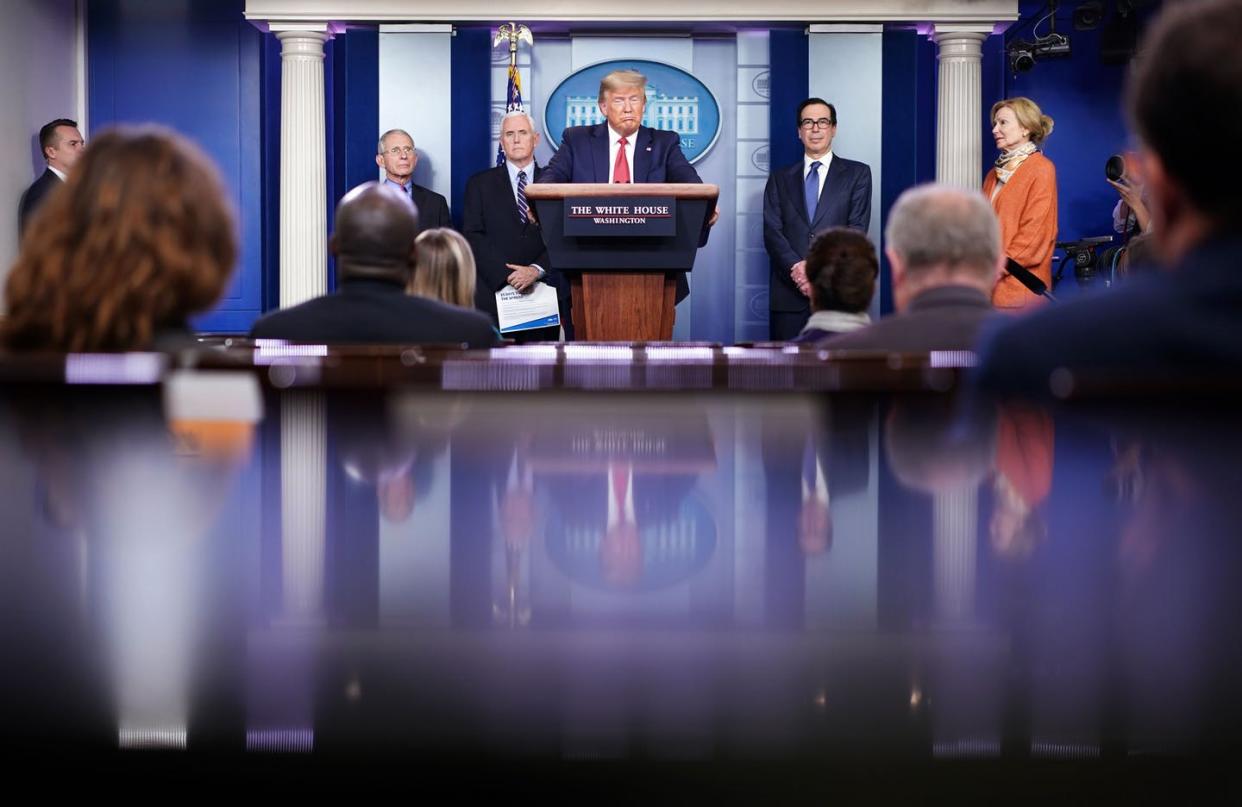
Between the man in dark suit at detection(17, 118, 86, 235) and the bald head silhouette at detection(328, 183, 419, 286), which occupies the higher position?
the man in dark suit at detection(17, 118, 86, 235)

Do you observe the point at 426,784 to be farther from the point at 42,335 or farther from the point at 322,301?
the point at 322,301

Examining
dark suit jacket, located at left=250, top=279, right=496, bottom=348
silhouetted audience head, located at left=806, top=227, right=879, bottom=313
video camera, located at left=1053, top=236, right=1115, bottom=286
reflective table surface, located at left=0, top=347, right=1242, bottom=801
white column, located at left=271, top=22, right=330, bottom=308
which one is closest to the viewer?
reflective table surface, located at left=0, top=347, right=1242, bottom=801

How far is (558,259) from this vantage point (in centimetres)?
392

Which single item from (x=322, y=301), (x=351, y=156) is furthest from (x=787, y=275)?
(x=322, y=301)

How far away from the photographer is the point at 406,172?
5.76 m

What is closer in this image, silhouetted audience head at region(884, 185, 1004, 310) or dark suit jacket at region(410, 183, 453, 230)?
silhouetted audience head at region(884, 185, 1004, 310)

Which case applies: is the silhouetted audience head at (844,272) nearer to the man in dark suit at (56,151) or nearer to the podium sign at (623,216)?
the podium sign at (623,216)

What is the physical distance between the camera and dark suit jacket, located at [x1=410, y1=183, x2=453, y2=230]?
5746mm

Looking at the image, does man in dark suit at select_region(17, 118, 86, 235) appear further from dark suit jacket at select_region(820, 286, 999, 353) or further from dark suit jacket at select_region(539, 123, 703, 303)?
dark suit jacket at select_region(820, 286, 999, 353)

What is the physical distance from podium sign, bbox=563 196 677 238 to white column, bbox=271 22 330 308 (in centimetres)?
317

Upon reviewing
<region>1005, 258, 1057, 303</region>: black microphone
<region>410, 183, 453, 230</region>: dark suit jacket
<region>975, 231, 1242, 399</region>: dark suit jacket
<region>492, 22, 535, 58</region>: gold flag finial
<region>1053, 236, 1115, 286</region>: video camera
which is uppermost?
<region>492, 22, 535, 58</region>: gold flag finial

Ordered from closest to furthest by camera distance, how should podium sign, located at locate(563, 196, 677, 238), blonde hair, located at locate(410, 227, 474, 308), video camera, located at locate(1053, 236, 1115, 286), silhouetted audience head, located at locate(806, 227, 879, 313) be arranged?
1. silhouetted audience head, located at locate(806, 227, 879, 313)
2. blonde hair, located at locate(410, 227, 474, 308)
3. podium sign, located at locate(563, 196, 677, 238)
4. video camera, located at locate(1053, 236, 1115, 286)

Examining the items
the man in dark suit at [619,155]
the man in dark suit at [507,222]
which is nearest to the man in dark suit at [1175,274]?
the man in dark suit at [619,155]

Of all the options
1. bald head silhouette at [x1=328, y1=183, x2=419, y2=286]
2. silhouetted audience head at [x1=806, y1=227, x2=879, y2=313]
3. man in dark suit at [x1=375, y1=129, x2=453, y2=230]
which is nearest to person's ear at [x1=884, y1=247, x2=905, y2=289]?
silhouetted audience head at [x1=806, y1=227, x2=879, y2=313]
